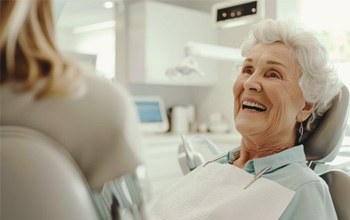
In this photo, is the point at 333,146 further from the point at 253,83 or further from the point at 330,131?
the point at 253,83

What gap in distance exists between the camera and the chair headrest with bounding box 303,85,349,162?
146 centimetres

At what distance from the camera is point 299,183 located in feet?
4.27

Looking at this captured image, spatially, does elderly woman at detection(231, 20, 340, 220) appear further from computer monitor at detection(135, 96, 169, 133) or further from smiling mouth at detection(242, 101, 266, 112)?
computer monitor at detection(135, 96, 169, 133)

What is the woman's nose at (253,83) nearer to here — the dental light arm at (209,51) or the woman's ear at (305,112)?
the woman's ear at (305,112)

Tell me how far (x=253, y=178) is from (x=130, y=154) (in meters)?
0.91


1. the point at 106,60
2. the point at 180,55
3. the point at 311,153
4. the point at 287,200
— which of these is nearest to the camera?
the point at 287,200

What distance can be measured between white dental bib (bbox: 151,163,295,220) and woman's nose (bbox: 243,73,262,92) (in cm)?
29

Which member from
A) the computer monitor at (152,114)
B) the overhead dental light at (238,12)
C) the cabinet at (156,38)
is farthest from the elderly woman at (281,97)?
the computer monitor at (152,114)

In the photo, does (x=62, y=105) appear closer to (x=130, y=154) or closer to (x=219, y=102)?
(x=130, y=154)

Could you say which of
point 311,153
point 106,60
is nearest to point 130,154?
point 311,153

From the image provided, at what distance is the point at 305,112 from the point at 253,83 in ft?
0.70

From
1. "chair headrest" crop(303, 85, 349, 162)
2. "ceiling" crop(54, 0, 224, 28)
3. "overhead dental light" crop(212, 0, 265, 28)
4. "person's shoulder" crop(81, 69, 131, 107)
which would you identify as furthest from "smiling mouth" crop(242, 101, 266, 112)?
"ceiling" crop(54, 0, 224, 28)

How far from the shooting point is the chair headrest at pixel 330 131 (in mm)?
1463

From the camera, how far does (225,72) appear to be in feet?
13.7
